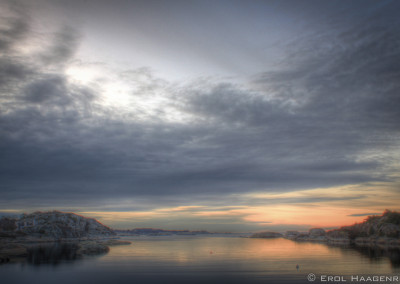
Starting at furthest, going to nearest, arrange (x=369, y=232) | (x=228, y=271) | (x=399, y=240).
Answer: (x=369, y=232), (x=399, y=240), (x=228, y=271)

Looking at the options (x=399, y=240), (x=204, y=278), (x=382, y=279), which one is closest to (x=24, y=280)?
(x=204, y=278)

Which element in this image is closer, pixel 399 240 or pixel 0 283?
pixel 0 283

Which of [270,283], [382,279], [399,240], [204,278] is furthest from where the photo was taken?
[399,240]

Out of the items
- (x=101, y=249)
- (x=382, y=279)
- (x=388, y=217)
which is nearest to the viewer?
(x=382, y=279)

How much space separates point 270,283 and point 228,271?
1812 cm

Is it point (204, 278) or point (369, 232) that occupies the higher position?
point (204, 278)

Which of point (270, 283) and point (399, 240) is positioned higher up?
point (270, 283)

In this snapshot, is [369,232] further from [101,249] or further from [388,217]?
[101,249]

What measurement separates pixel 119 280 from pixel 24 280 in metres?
19.7

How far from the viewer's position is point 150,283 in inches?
2085

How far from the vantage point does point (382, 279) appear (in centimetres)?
5466

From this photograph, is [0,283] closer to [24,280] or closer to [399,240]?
[24,280]

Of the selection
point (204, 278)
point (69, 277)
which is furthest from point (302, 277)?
point (69, 277)

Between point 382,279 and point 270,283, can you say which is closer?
point 270,283
